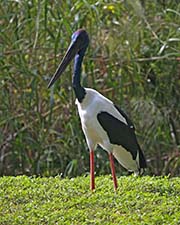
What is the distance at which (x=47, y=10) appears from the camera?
630cm

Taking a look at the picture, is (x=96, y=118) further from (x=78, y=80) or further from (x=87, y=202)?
(x=87, y=202)

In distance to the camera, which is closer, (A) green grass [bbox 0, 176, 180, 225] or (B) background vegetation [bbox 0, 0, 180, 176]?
(A) green grass [bbox 0, 176, 180, 225]

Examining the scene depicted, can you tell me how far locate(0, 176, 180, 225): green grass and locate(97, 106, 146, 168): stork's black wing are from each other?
0.24 meters

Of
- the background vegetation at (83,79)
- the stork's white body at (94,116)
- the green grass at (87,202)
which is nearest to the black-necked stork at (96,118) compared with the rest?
the stork's white body at (94,116)

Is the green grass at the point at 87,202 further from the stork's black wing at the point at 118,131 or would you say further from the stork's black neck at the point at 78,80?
the stork's black neck at the point at 78,80

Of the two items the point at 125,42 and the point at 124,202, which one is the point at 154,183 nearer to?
the point at 124,202

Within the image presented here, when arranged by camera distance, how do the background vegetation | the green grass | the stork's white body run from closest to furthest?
the green grass < the stork's white body < the background vegetation

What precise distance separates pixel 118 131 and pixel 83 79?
1457 mm

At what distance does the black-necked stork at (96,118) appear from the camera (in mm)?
5051

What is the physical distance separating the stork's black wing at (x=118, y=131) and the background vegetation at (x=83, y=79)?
125 centimetres

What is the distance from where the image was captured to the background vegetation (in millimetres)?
6555

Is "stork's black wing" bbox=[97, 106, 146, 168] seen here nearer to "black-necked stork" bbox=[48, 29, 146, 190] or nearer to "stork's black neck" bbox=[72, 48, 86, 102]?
"black-necked stork" bbox=[48, 29, 146, 190]

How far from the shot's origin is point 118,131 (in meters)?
5.21

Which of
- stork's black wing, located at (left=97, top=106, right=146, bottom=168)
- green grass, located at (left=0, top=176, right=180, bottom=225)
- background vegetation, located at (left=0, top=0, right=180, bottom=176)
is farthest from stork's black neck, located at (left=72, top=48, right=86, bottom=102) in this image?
background vegetation, located at (left=0, top=0, right=180, bottom=176)
